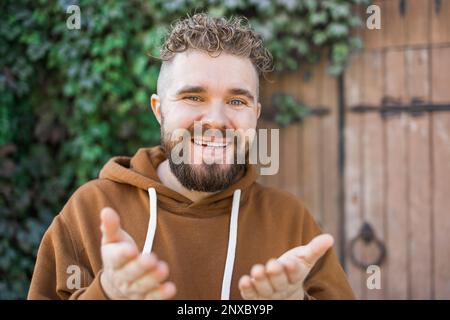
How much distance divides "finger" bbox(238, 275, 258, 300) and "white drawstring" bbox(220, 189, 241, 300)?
0.35 metres

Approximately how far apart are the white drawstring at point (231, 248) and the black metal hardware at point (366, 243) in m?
1.87

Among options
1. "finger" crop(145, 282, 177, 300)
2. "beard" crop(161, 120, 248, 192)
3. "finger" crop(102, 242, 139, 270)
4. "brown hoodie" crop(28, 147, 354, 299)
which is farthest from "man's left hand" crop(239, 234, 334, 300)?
"beard" crop(161, 120, 248, 192)

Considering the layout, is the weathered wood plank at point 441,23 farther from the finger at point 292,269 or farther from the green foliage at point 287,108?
the finger at point 292,269

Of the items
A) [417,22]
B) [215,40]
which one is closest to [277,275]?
[215,40]

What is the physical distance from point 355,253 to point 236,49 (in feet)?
7.19

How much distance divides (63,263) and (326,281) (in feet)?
2.84

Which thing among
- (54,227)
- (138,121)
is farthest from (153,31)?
(54,227)

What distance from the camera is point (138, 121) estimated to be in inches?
134

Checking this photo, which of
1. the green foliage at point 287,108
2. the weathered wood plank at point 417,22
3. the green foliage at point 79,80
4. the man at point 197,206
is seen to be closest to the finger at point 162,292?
the man at point 197,206

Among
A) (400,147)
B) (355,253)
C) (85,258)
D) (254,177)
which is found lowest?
(355,253)

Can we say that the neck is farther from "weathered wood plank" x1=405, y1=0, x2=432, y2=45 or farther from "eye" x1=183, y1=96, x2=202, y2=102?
"weathered wood plank" x1=405, y1=0, x2=432, y2=45
